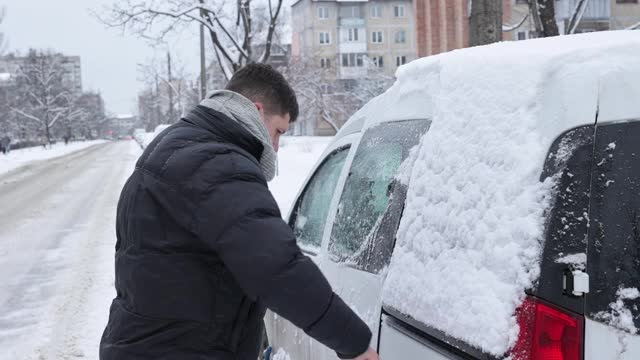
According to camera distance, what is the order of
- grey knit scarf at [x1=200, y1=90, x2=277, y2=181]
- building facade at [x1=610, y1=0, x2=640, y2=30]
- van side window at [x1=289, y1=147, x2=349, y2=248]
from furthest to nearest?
1. building facade at [x1=610, y1=0, x2=640, y2=30]
2. van side window at [x1=289, y1=147, x2=349, y2=248]
3. grey knit scarf at [x1=200, y1=90, x2=277, y2=181]

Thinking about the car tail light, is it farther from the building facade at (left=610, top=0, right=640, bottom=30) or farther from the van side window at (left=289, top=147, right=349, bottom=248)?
the building facade at (left=610, top=0, right=640, bottom=30)

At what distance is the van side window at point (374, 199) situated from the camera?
7.94ft

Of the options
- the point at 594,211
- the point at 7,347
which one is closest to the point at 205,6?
the point at 7,347

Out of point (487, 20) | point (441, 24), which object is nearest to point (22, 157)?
point (441, 24)

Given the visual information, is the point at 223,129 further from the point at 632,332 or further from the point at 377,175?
the point at 632,332

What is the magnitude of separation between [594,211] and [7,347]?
18.1 feet

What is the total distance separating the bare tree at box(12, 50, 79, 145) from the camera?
72.6 m

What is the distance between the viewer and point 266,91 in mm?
2238

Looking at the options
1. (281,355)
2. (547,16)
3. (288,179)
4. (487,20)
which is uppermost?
(547,16)

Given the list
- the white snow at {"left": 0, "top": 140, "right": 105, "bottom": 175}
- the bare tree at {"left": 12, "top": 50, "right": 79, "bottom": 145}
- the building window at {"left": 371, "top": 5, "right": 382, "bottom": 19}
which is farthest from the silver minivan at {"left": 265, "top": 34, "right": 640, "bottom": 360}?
the building window at {"left": 371, "top": 5, "right": 382, "bottom": 19}

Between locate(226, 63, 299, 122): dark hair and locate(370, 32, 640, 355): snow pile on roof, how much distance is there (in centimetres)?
53

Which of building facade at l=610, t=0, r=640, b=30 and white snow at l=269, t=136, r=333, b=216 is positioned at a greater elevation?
building facade at l=610, t=0, r=640, b=30

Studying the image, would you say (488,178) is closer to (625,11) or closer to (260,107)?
(260,107)

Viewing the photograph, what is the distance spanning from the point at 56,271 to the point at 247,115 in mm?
7588
